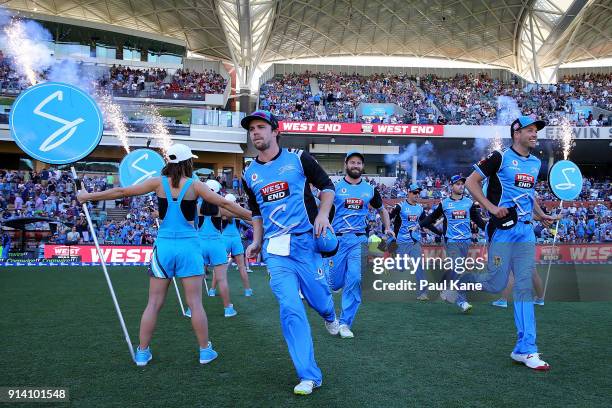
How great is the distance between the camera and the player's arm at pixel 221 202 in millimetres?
4660

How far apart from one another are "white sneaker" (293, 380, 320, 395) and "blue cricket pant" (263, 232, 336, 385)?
35 millimetres

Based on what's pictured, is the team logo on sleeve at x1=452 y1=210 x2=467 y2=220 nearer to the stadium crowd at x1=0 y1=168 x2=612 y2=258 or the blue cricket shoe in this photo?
the blue cricket shoe

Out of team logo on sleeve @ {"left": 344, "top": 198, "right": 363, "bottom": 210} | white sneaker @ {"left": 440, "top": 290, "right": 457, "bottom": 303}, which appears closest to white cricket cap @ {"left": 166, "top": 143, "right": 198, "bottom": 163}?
team logo on sleeve @ {"left": 344, "top": 198, "right": 363, "bottom": 210}

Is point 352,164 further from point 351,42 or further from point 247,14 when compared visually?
point 351,42

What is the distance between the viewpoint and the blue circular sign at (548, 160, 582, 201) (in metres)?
9.07

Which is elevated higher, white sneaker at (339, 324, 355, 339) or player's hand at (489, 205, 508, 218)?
player's hand at (489, 205, 508, 218)

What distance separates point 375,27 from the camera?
4747 cm

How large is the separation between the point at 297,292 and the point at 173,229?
140 cm

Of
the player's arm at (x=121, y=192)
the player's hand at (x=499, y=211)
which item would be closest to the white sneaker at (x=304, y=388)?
the player's arm at (x=121, y=192)

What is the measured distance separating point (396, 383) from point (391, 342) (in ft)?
5.49

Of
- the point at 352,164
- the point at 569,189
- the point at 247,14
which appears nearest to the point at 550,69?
the point at 247,14

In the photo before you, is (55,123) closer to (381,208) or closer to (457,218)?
(381,208)

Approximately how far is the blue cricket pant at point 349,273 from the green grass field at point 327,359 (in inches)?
12.7

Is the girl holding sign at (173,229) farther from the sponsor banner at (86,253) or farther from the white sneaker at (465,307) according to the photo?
the sponsor banner at (86,253)
